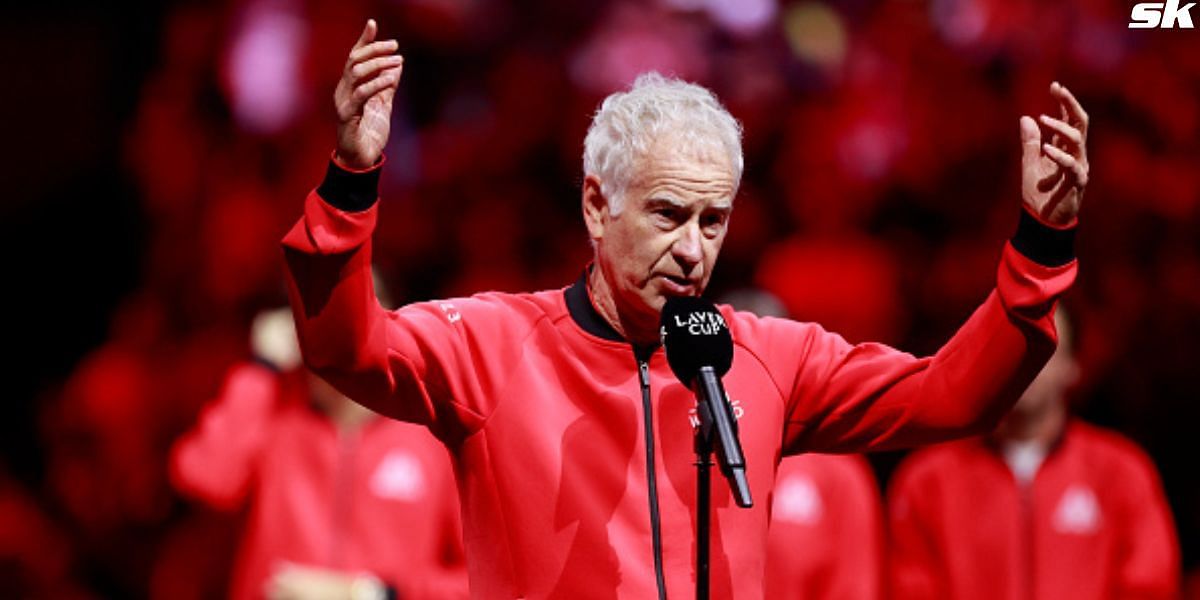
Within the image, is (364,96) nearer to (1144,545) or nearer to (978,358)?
(978,358)

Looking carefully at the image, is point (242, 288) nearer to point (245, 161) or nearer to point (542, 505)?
point (245, 161)

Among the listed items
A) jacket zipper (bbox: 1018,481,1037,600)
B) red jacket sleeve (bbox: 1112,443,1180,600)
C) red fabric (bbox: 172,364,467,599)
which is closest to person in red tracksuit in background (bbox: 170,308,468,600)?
red fabric (bbox: 172,364,467,599)

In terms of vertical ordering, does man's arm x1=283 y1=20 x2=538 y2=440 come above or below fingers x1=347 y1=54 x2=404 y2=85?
below

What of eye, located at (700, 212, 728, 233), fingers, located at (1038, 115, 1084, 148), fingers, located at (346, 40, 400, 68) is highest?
fingers, located at (346, 40, 400, 68)

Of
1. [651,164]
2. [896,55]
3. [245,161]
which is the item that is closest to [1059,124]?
[651,164]

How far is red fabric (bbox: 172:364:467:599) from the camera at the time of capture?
482cm

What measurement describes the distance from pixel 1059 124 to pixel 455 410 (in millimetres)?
925

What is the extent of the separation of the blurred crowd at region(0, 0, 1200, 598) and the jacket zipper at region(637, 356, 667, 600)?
360 centimetres

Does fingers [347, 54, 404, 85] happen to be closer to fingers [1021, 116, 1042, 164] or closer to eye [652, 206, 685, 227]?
eye [652, 206, 685, 227]

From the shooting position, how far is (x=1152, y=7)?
5859 millimetres

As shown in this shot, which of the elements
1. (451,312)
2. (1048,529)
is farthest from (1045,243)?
(1048,529)

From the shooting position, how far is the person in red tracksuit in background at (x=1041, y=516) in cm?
491

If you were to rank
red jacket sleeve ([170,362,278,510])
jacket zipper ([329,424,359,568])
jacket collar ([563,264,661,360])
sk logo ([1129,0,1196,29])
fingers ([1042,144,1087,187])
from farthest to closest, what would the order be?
sk logo ([1129,0,1196,29]), red jacket sleeve ([170,362,278,510]), jacket zipper ([329,424,359,568]), jacket collar ([563,264,661,360]), fingers ([1042,144,1087,187])

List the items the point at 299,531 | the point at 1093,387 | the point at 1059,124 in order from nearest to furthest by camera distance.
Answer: the point at 1059,124
the point at 299,531
the point at 1093,387
